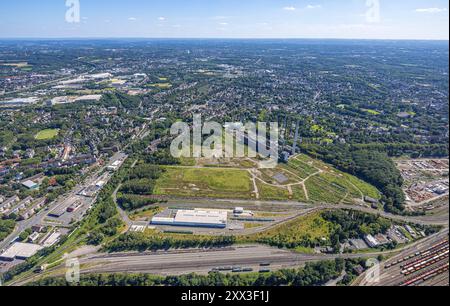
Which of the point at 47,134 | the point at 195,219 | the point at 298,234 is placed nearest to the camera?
the point at 298,234

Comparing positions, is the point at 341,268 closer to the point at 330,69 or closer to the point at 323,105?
the point at 323,105

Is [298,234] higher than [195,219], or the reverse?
[195,219]

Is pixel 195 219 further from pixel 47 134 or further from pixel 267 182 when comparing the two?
pixel 47 134

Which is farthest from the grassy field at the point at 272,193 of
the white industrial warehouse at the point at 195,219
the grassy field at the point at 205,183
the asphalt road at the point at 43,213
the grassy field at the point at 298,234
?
A: the asphalt road at the point at 43,213

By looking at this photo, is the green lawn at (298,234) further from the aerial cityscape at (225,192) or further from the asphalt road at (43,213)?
the asphalt road at (43,213)

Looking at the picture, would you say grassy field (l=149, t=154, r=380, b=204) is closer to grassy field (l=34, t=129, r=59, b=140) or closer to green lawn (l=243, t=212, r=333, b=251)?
green lawn (l=243, t=212, r=333, b=251)

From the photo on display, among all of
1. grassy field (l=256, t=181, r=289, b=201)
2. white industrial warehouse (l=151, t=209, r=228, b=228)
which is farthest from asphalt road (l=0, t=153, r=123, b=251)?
grassy field (l=256, t=181, r=289, b=201)

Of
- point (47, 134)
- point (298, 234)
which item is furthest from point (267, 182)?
point (47, 134)
